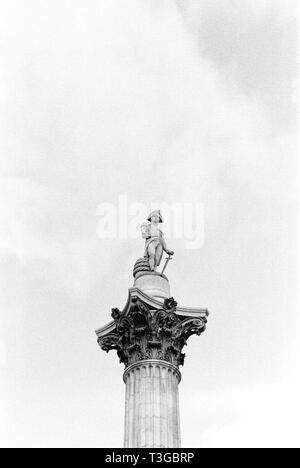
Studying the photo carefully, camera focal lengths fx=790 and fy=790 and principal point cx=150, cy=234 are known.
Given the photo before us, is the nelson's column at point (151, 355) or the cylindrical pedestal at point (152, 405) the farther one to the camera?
the nelson's column at point (151, 355)

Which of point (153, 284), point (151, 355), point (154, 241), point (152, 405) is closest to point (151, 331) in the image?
point (151, 355)

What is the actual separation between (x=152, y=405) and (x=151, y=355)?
71.7 inches

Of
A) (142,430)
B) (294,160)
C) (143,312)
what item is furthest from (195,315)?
(294,160)

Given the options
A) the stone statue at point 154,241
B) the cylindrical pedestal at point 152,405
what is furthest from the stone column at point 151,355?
the stone statue at point 154,241

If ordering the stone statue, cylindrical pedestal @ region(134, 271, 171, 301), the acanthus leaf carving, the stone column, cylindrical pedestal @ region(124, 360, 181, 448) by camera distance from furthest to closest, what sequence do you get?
the stone statue, cylindrical pedestal @ region(134, 271, 171, 301), the acanthus leaf carving, the stone column, cylindrical pedestal @ region(124, 360, 181, 448)

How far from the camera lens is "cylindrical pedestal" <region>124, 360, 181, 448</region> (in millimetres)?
25609

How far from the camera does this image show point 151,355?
27266 mm

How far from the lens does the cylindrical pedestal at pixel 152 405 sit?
25609 millimetres

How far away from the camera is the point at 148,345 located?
2742 centimetres

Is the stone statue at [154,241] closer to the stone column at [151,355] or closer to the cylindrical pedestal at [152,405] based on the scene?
the stone column at [151,355]

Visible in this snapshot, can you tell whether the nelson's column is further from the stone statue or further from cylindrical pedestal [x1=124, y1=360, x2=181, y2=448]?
the stone statue

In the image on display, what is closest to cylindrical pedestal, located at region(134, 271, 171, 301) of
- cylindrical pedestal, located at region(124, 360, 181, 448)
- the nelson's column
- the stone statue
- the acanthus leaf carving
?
the nelson's column

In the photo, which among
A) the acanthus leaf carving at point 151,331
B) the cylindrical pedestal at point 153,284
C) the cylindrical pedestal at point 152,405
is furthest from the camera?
the cylindrical pedestal at point 153,284
